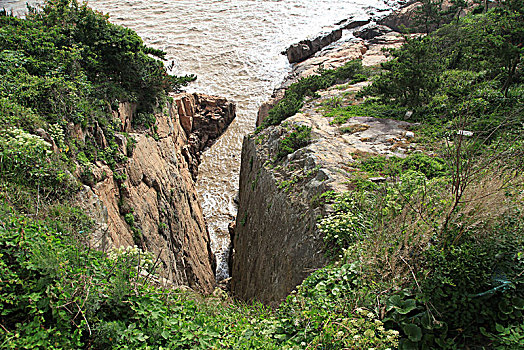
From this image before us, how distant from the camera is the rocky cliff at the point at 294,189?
5.16 meters

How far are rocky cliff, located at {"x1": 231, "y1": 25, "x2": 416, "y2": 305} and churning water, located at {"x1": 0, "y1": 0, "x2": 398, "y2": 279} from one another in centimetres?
463

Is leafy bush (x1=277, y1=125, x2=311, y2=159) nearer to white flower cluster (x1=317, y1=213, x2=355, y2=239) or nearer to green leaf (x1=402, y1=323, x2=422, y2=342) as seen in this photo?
white flower cluster (x1=317, y1=213, x2=355, y2=239)

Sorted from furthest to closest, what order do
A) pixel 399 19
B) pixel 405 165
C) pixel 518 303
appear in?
pixel 399 19
pixel 405 165
pixel 518 303

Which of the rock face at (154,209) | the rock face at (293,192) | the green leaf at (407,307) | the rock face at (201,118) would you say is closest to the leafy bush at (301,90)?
the rock face at (293,192)

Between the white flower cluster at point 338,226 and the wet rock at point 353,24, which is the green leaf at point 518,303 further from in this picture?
the wet rock at point 353,24

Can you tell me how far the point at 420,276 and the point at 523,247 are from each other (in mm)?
860

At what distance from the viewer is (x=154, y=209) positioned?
7.51 metres

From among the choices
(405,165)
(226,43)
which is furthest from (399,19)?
(405,165)

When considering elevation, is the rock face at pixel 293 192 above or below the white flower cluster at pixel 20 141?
below

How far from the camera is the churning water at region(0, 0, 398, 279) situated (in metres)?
16.1

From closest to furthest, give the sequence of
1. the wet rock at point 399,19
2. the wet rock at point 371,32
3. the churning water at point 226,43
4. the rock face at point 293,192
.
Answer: the rock face at point 293,192, the churning water at point 226,43, the wet rock at point 371,32, the wet rock at point 399,19

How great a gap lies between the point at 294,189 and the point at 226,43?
24.6 meters

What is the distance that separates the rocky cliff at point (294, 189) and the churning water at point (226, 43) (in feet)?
15.2

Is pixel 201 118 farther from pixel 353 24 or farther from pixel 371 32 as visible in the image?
pixel 353 24
